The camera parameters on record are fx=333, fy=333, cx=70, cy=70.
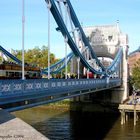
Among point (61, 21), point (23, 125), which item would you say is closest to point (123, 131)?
point (61, 21)

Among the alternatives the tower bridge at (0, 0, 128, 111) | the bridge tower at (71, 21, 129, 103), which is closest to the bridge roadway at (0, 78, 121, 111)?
the tower bridge at (0, 0, 128, 111)

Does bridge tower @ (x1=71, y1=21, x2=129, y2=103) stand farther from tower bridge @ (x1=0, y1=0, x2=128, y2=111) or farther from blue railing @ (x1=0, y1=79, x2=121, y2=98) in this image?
blue railing @ (x1=0, y1=79, x2=121, y2=98)

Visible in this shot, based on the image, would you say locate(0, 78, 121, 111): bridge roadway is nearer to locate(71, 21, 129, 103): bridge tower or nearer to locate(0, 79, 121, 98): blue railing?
locate(0, 79, 121, 98): blue railing

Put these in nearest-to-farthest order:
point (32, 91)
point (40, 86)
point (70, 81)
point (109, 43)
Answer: point (32, 91)
point (40, 86)
point (70, 81)
point (109, 43)

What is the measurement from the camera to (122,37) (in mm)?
59938

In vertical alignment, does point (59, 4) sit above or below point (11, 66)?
above

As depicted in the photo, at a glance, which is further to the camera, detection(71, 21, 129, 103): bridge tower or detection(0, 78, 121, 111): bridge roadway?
detection(71, 21, 129, 103): bridge tower

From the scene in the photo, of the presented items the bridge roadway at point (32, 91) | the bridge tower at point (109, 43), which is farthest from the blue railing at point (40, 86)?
the bridge tower at point (109, 43)

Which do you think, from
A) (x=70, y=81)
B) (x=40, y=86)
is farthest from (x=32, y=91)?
(x=70, y=81)

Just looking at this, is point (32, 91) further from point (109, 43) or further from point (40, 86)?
point (109, 43)

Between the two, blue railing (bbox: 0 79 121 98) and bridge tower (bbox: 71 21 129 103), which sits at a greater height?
bridge tower (bbox: 71 21 129 103)

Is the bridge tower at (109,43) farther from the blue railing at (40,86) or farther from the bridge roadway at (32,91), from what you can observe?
the bridge roadway at (32,91)

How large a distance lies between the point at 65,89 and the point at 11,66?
497cm

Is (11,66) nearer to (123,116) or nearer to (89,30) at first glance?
(123,116)
